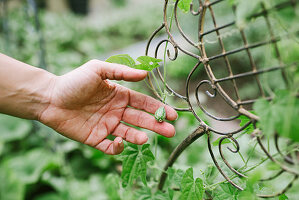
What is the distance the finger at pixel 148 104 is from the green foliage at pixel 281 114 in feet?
1.16

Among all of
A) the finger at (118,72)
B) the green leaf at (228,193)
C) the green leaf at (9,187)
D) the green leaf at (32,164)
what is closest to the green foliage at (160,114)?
the finger at (118,72)

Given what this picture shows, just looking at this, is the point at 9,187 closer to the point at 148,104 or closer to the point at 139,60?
→ the point at 148,104

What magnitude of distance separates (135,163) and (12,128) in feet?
6.39

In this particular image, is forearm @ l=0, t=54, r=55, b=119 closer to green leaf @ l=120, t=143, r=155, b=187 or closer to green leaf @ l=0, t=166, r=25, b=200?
green leaf @ l=120, t=143, r=155, b=187

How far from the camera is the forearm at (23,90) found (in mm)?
1011

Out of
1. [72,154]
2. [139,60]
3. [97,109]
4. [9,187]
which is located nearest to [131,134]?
[97,109]

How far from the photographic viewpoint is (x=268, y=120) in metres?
0.48

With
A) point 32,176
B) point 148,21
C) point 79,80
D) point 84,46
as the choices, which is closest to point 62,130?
point 79,80

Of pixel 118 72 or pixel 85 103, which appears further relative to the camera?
pixel 85 103

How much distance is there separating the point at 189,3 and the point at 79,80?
0.47m

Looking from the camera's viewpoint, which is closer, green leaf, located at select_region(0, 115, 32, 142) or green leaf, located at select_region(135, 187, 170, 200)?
A: green leaf, located at select_region(135, 187, 170, 200)

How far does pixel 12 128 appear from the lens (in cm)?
231

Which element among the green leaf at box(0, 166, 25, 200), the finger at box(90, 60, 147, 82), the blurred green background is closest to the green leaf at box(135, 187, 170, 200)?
the blurred green background

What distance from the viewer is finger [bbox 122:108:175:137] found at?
2.73ft
